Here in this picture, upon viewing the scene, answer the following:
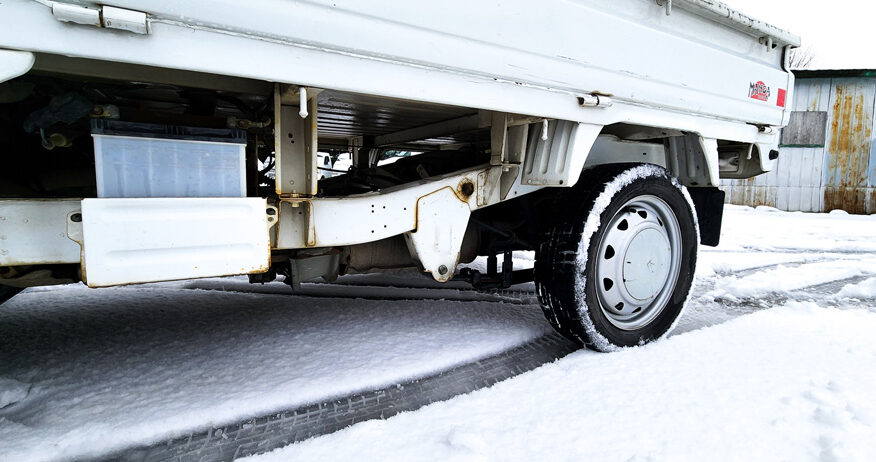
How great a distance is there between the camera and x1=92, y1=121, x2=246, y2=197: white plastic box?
133cm

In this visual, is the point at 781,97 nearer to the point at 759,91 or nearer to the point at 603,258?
the point at 759,91

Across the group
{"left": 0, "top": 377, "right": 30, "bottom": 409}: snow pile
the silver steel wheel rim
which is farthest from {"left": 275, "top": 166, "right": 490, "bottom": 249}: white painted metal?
{"left": 0, "top": 377, "right": 30, "bottom": 409}: snow pile

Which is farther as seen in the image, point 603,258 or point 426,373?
point 603,258

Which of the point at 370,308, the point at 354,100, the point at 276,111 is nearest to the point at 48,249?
the point at 276,111

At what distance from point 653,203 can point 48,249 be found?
7.84ft

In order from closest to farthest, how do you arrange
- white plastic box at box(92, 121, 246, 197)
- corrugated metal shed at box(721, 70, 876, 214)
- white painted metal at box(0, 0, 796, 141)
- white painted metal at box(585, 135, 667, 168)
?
1. white painted metal at box(0, 0, 796, 141)
2. white plastic box at box(92, 121, 246, 197)
3. white painted metal at box(585, 135, 667, 168)
4. corrugated metal shed at box(721, 70, 876, 214)

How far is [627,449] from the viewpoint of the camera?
1.39m

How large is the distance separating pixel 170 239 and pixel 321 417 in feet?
2.44

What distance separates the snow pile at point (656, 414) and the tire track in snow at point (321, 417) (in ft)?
0.26

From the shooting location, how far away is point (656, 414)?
1589mm

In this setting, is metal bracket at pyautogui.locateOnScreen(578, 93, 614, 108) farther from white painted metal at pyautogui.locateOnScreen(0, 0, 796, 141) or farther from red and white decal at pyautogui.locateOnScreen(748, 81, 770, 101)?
red and white decal at pyautogui.locateOnScreen(748, 81, 770, 101)

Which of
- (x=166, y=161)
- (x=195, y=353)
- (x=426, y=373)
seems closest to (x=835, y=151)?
(x=426, y=373)

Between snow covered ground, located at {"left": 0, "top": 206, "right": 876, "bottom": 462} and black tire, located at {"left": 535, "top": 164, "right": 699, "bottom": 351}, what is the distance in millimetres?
119

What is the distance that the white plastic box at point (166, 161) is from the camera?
133 cm
